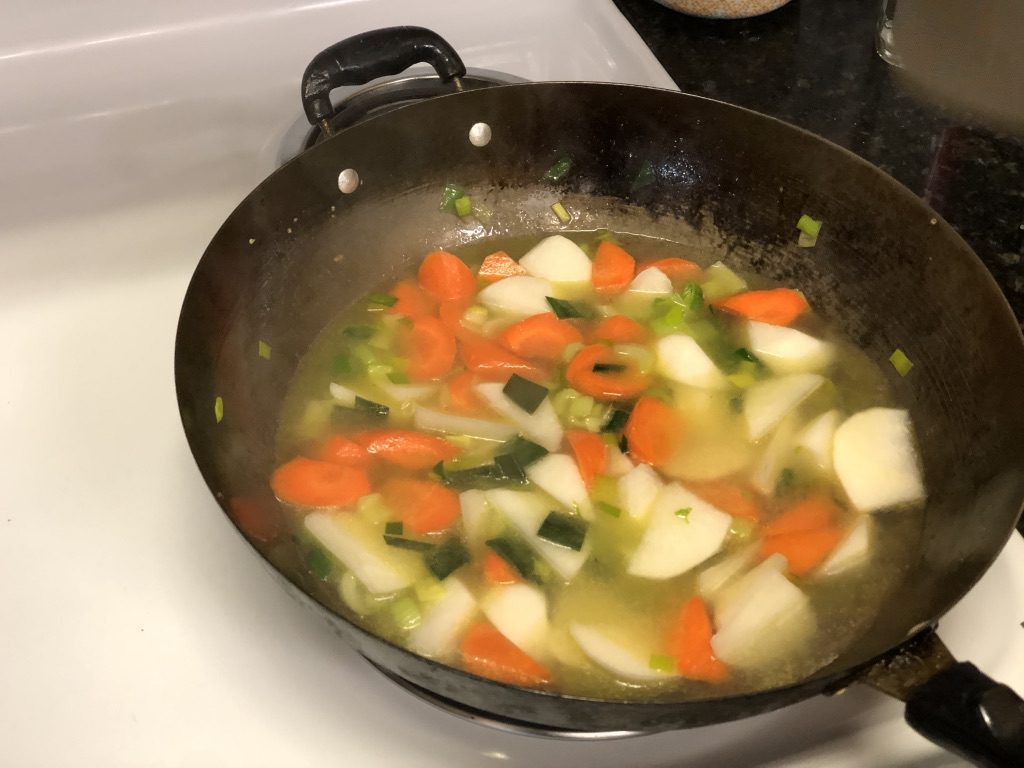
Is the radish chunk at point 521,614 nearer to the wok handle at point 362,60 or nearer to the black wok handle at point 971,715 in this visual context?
the black wok handle at point 971,715

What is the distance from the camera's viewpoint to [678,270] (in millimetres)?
1415

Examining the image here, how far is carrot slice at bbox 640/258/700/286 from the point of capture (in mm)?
1411

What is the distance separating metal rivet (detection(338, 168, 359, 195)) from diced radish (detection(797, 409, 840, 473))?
28.4 inches

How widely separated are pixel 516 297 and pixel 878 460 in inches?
22.1

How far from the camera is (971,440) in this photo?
3.53 feet

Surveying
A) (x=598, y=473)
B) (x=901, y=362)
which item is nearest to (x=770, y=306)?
(x=901, y=362)

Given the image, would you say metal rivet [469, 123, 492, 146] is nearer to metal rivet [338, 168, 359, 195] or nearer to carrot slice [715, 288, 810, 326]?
metal rivet [338, 168, 359, 195]

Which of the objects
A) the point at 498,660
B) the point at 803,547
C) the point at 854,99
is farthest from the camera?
the point at 854,99

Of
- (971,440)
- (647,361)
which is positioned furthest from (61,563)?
(971,440)

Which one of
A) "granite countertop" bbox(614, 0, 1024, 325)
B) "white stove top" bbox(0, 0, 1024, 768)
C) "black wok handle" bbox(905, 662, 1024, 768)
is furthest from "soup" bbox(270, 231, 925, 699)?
"granite countertop" bbox(614, 0, 1024, 325)

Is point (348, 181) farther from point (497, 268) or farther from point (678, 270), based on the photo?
point (678, 270)

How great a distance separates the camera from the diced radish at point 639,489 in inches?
43.4

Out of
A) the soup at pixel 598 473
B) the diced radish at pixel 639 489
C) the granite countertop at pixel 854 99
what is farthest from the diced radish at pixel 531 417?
the granite countertop at pixel 854 99

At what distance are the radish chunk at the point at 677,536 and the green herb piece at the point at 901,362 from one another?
1.16 feet
